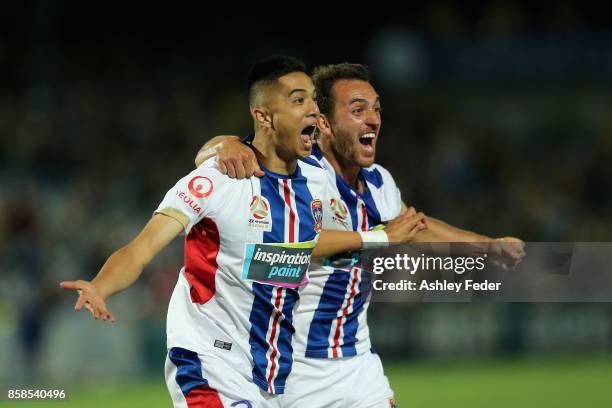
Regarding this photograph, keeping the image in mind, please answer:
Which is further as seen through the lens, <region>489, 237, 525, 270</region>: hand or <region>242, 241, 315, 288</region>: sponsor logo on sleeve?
<region>489, 237, 525, 270</region>: hand

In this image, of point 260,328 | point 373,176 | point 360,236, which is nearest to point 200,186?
point 260,328

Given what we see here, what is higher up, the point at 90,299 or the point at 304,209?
the point at 304,209

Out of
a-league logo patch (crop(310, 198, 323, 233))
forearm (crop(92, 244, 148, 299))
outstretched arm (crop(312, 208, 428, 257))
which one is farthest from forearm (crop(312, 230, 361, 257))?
forearm (crop(92, 244, 148, 299))

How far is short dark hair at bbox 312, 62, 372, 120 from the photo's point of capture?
20.6ft

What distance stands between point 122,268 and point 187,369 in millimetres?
769

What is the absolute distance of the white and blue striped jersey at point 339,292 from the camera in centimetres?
591

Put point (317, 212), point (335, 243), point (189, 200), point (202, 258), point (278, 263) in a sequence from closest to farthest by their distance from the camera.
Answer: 1. point (189, 200)
2. point (202, 258)
3. point (278, 263)
4. point (317, 212)
5. point (335, 243)

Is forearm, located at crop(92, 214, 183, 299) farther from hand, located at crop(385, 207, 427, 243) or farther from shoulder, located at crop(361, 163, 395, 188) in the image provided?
shoulder, located at crop(361, 163, 395, 188)

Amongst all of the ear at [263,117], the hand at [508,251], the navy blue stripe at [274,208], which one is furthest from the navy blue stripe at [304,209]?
the hand at [508,251]

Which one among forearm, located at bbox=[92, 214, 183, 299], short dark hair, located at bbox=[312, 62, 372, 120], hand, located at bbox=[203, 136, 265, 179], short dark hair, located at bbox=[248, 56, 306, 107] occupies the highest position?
short dark hair, located at bbox=[312, 62, 372, 120]

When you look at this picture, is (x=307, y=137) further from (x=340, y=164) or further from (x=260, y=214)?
(x=340, y=164)

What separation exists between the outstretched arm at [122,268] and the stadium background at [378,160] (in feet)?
22.6

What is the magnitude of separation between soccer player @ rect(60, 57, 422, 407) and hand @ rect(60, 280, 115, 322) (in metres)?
0.49

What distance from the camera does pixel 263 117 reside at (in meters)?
5.45
